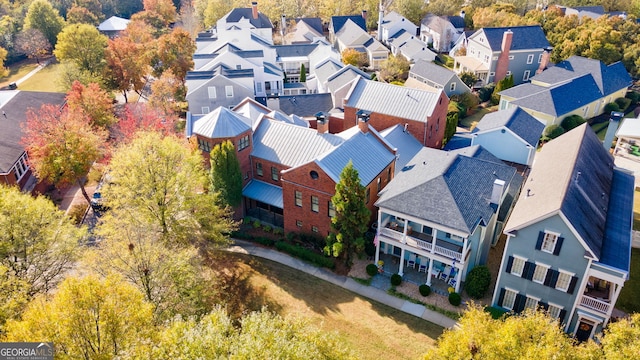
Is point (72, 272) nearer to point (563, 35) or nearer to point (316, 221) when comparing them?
point (316, 221)

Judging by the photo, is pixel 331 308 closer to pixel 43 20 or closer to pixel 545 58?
pixel 545 58

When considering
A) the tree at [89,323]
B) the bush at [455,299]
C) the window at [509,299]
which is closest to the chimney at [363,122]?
the bush at [455,299]

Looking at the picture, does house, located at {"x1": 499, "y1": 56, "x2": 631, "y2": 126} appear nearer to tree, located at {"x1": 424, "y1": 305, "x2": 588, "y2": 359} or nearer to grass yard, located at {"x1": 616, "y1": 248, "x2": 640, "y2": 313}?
grass yard, located at {"x1": 616, "y1": 248, "x2": 640, "y2": 313}

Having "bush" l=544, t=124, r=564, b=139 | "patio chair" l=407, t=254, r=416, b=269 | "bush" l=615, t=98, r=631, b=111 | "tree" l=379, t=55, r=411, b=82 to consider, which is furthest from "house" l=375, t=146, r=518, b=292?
"tree" l=379, t=55, r=411, b=82

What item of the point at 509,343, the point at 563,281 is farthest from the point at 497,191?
the point at 509,343

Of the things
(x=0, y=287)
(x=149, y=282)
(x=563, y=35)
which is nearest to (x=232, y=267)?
(x=149, y=282)

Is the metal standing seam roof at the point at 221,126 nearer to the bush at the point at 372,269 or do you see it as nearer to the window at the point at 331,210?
the window at the point at 331,210
